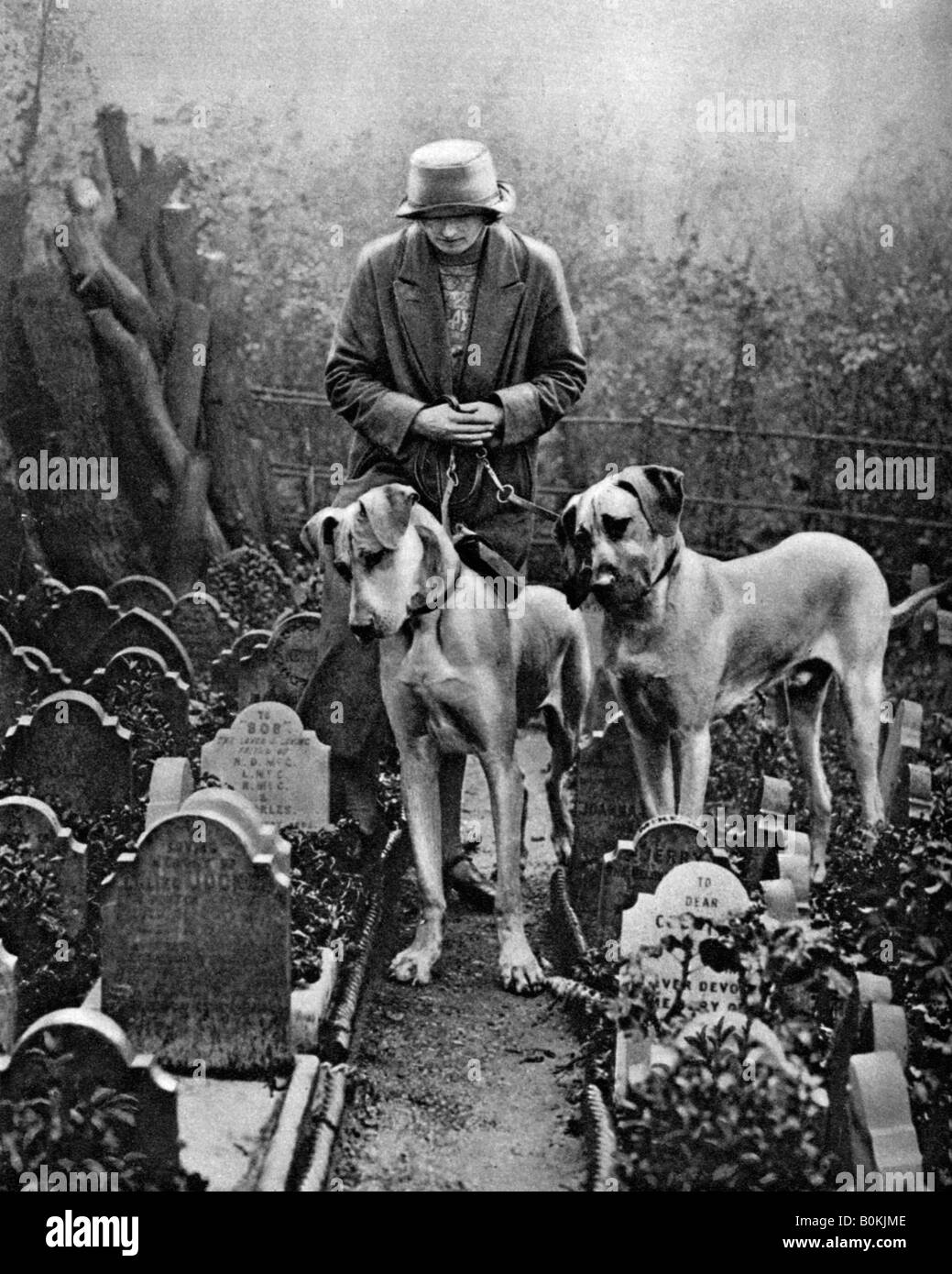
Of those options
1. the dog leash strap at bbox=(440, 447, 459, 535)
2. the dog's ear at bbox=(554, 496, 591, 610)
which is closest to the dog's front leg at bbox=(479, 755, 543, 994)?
the dog's ear at bbox=(554, 496, 591, 610)

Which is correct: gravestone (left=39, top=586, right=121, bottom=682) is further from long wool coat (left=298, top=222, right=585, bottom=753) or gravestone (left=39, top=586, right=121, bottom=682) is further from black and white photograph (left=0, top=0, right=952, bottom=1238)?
long wool coat (left=298, top=222, right=585, bottom=753)

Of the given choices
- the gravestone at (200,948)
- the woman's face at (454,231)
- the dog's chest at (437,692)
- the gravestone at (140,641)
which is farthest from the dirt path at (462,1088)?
the woman's face at (454,231)

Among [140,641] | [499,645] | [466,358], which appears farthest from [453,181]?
[140,641]

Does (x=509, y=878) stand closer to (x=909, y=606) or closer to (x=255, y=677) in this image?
(x=909, y=606)

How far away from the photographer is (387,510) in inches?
182

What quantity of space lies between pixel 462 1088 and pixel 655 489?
1.68m

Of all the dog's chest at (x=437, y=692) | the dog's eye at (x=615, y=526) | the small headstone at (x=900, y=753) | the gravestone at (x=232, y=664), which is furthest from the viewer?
the gravestone at (x=232, y=664)

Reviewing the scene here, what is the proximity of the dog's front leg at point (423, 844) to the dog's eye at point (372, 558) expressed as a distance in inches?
22.2

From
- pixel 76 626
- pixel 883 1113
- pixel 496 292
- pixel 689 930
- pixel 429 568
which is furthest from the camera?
pixel 76 626

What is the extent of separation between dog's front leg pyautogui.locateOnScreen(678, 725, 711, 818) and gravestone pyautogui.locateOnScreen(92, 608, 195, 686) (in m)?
2.25

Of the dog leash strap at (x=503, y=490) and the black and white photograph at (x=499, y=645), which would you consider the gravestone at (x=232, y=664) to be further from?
the dog leash strap at (x=503, y=490)

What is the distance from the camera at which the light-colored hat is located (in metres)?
4.90

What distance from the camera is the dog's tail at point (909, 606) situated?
566 cm

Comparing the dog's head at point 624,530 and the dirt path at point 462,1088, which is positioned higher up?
the dog's head at point 624,530
